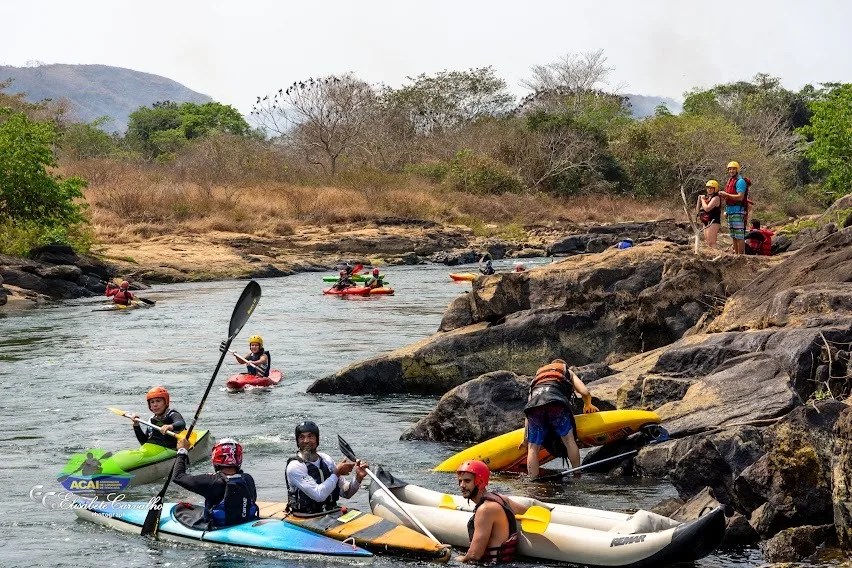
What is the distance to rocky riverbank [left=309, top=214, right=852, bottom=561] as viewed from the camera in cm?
815

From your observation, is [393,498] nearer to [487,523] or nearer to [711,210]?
[487,523]

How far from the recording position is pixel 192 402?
15789 millimetres

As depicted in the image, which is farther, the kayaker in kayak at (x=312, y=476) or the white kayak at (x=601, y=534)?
the kayaker in kayak at (x=312, y=476)

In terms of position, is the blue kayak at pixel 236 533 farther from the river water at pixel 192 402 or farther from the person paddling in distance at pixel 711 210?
the person paddling in distance at pixel 711 210

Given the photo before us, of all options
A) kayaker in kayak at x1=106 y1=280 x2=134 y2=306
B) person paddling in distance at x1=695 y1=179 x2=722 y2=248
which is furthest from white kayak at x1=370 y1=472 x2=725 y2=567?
kayaker in kayak at x1=106 y1=280 x2=134 y2=306

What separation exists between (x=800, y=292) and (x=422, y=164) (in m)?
43.8

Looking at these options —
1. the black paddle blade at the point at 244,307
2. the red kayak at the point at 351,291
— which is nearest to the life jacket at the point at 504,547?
the black paddle blade at the point at 244,307

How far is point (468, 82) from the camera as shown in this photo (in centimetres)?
6712

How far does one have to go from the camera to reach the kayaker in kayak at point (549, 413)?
34.2 ft

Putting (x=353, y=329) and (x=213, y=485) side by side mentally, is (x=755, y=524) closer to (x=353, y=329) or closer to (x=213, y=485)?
(x=213, y=485)

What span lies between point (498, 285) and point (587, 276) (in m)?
1.33

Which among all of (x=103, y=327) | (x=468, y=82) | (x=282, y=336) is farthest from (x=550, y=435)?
(x=468, y=82)

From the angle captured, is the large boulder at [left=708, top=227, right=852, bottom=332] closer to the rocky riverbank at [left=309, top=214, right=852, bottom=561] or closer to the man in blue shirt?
the rocky riverbank at [left=309, top=214, right=852, bottom=561]

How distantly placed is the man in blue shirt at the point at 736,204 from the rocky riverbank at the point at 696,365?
64cm
